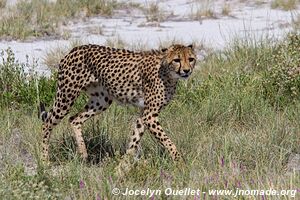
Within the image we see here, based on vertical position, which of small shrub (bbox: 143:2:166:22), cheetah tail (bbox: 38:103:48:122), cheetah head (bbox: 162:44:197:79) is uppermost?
cheetah head (bbox: 162:44:197:79)

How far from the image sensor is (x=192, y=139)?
6.49 meters

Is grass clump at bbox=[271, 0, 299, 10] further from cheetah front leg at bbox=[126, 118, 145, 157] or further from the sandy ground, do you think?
cheetah front leg at bbox=[126, 118, 145, 157]

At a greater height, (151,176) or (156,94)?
(156,94)

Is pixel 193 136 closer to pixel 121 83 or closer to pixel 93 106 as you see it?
pixel 121 83

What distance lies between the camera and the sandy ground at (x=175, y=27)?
1073 centimetres

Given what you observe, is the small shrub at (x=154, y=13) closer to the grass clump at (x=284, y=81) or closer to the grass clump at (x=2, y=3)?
the grass clump at (x=2, y=3)

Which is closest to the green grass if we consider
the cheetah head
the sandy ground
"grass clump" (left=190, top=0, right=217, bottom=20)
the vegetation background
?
the vegetation background

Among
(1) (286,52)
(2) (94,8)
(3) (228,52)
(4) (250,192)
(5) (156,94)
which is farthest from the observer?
(2) (94,8)

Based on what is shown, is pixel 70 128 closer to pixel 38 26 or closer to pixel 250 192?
pixel 250 192

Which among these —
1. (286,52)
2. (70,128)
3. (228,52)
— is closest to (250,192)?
(70,128)

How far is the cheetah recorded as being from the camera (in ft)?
20.1

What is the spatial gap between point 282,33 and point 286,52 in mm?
2970

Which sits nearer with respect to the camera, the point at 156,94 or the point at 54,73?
the point at 156,94

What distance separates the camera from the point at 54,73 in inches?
323
